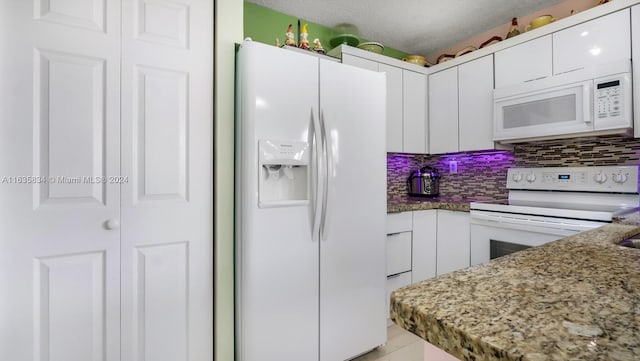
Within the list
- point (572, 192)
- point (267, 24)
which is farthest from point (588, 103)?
point (267, 24)

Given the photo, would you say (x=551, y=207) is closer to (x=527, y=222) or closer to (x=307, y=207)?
(x=527, y=222)

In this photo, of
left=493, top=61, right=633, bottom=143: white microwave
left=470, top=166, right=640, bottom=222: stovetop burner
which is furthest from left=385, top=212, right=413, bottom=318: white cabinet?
left=493, top=61, right=633, bottom=143: white microwave

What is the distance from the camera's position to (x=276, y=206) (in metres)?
1.57

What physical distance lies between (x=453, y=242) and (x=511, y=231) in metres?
0.46

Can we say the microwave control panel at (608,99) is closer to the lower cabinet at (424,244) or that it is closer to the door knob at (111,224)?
the lower cabinet at (424,244)

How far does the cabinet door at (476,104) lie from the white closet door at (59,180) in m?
2.60

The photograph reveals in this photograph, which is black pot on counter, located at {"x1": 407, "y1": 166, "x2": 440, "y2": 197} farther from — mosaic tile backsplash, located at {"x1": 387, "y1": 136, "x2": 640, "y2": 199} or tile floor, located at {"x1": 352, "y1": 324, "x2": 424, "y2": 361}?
tile floor, located at {"x1": 352, "y1": 324, "x2": 424, "y2": 361}

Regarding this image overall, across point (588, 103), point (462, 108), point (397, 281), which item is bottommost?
point (397, 281)

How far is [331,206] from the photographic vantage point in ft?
5.58

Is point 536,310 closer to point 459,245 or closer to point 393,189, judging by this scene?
point 459,245

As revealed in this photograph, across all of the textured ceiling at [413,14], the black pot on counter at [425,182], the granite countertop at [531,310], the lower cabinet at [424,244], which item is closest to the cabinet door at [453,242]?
the lower cabinet at [424,244]

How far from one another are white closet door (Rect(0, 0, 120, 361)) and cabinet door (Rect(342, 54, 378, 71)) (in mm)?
1650

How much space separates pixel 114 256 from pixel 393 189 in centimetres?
252

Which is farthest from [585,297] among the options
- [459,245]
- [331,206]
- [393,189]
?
[393,189]
